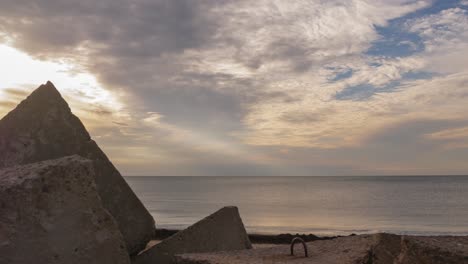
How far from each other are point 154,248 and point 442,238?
336 cm

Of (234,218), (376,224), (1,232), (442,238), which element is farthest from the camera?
(376,224)

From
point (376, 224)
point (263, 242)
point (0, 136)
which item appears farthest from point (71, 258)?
point (376, 224)

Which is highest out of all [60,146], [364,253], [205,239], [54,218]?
[60,146]

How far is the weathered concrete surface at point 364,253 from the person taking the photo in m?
2.78

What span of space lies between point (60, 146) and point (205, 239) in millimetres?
2034

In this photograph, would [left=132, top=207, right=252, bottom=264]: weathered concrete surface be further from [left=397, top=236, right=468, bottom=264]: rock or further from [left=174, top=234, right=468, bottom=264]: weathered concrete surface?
[left=397, top=236, right=468, bottom=264]: rock

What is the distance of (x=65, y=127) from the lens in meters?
5.32

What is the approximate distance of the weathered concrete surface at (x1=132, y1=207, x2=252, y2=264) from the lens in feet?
17.8

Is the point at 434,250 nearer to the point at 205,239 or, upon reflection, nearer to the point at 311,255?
the point at 311,255

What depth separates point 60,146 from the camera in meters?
5.25

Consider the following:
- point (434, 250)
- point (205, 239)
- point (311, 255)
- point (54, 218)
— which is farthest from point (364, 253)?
point (205, 239)

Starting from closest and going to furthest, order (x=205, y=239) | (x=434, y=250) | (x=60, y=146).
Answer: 1. (x=434, y=250)
2. (x=60, y=146)
3. (x=205, y=239)

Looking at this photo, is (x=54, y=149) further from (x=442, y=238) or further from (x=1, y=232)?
(x=442, y=238)

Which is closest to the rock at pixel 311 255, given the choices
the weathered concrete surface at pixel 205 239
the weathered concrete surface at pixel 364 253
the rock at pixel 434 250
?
the weathered concrete surface at pixel 364 253
